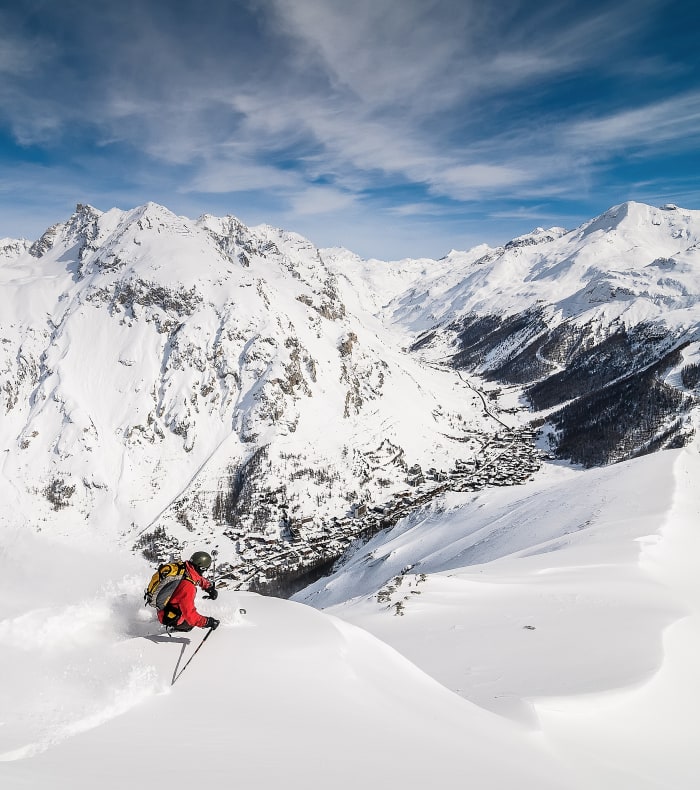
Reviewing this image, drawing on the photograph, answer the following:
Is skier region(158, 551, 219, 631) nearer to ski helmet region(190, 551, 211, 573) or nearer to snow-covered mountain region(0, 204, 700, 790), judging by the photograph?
snow-covered mountain region(0, 204, 700, 790)

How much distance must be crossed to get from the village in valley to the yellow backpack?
88059 millimetres

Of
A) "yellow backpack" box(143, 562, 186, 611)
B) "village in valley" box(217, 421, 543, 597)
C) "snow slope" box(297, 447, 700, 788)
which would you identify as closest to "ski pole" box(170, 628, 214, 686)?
"yellow backpack" box(143, 562, 186, 611)

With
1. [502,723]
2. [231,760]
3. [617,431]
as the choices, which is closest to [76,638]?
[231,760]

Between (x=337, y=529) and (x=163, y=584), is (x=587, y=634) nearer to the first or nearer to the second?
(x=163, y=584)

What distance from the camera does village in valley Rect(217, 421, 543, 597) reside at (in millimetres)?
96750

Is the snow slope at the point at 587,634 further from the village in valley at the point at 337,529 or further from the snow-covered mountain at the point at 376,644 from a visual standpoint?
the village in valley at the point at 337,529

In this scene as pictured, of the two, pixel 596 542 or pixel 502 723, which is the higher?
pixel 502 723

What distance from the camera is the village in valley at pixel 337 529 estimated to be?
96.8m

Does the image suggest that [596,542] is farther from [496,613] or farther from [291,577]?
[291,577]

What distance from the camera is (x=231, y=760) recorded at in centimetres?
538

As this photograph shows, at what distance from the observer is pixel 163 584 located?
29.1 ft

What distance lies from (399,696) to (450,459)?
14047cm

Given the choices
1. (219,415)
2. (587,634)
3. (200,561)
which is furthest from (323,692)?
(219,415)

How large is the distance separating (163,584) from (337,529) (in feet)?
360
